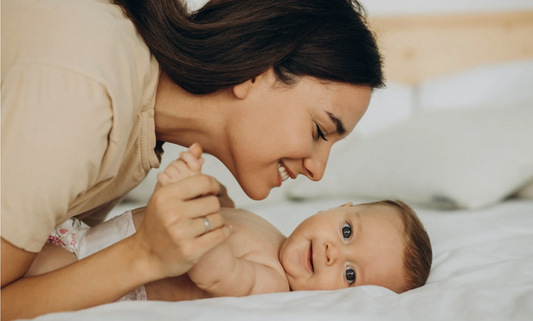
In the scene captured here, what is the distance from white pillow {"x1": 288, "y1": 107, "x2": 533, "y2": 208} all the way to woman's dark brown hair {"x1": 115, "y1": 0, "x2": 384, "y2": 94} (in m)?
0.80

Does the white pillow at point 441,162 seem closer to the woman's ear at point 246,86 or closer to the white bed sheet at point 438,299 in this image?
the white bed sheet at point 438,299

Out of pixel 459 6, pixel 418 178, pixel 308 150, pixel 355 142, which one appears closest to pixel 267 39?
pixel 308 150

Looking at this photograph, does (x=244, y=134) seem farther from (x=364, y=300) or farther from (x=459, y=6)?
(x=459, y=6)

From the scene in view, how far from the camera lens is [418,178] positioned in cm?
173

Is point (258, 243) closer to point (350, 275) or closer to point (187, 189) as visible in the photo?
point (350, 275)

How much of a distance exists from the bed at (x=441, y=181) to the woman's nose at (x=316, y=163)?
316 mm

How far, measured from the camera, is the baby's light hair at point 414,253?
1100 mm

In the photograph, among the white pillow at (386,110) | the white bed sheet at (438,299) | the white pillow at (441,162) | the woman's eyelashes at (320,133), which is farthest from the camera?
the white pillow at (386,110)

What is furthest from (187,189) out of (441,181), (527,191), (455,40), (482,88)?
(455,40)

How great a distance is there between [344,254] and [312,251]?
75mm

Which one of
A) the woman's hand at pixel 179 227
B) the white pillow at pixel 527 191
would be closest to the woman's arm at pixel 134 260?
the woman's hand at pixel 179 227

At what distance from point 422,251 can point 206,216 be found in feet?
1.92

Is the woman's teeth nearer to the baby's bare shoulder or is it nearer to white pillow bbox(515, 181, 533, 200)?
the baby's bare shoulder

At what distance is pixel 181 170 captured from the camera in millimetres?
821
